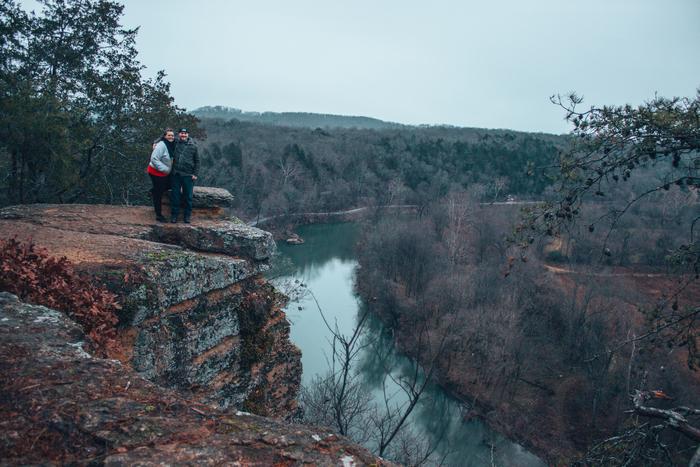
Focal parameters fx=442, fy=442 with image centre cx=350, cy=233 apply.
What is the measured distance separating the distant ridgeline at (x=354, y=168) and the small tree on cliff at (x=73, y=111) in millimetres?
23381

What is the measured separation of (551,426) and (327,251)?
21.9 meters

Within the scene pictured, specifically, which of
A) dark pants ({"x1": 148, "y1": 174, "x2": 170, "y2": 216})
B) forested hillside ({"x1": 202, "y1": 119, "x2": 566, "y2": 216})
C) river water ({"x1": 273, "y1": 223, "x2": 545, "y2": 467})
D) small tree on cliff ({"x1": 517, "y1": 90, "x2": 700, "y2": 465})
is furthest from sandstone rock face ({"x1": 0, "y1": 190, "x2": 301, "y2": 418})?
forested hillside ({"x1": 202, "y1": 119, "x2": 566, "y2": 216})

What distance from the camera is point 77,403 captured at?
275cm

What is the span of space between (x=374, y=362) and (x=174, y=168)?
51.1 feet

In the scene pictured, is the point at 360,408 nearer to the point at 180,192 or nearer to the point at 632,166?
the point at 180,192

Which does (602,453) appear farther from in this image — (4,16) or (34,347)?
(4,16)

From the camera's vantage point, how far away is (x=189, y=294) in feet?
19.4

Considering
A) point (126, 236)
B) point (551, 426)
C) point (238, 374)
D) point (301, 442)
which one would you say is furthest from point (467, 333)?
point (301, 442)

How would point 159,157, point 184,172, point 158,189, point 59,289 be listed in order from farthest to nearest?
point 158,189 < point 184,172 < point 159,157 < point 59,289

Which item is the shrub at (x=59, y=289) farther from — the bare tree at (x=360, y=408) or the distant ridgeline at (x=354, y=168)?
the distant ridgeline at (x=354, y=168)

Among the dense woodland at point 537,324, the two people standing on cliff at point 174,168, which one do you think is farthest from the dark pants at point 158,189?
the dense woodland at point 537,324

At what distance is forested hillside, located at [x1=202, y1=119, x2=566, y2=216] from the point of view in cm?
4697

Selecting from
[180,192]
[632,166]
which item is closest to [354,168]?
[180,192]

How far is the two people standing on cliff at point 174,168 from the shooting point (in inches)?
283
